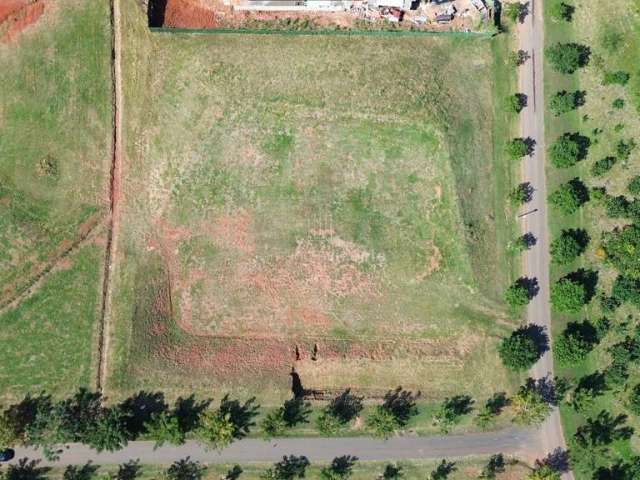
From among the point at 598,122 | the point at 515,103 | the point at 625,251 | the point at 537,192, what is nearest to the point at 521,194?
the point at 537,192

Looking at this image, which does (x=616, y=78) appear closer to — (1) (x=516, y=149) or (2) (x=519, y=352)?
(1) (x=516, y=149)

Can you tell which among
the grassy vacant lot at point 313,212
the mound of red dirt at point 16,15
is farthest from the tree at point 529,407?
the mound of red dirt at point 16,15

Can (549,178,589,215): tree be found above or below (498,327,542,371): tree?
above

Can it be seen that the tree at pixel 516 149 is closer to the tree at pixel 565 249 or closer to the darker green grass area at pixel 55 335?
the tree at pixel 565 249

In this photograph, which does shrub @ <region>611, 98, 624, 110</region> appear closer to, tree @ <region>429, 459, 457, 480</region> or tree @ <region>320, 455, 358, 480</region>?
tree @ <region>429, 459, 457, 480</region>

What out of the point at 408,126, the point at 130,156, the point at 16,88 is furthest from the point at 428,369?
the point at 16,88

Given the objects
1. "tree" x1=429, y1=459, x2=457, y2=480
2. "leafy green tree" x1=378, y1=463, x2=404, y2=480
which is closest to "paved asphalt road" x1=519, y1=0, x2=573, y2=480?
"tree" x1=429, y1=459, x2=457, y2=480
